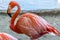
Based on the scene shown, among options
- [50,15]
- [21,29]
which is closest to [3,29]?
[21,29]

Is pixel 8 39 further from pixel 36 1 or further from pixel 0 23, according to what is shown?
pixel 36 1

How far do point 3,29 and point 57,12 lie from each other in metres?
1.19

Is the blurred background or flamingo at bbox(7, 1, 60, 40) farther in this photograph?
the blurred background

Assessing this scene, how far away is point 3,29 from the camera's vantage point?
3555 mm

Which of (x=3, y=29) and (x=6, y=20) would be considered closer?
(x=3, y=29)

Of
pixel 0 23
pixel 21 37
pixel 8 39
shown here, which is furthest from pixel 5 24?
pixel 8 39

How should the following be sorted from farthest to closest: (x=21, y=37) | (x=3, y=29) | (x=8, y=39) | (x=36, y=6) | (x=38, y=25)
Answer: (x=36, y=6)
(x=3, y=29)
(x=21, y=37)
(x=38, y=25)
(x=8, y=39)

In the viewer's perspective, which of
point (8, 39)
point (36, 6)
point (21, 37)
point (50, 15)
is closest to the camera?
point (8, 39)

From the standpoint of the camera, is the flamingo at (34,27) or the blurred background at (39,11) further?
the blurred background at (39,11)

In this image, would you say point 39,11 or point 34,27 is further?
point 39,11

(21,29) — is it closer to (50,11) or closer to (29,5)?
(50,11)

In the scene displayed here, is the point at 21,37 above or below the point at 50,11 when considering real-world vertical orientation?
below

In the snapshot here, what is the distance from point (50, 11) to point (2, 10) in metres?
0.92

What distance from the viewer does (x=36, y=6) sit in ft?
15.0
